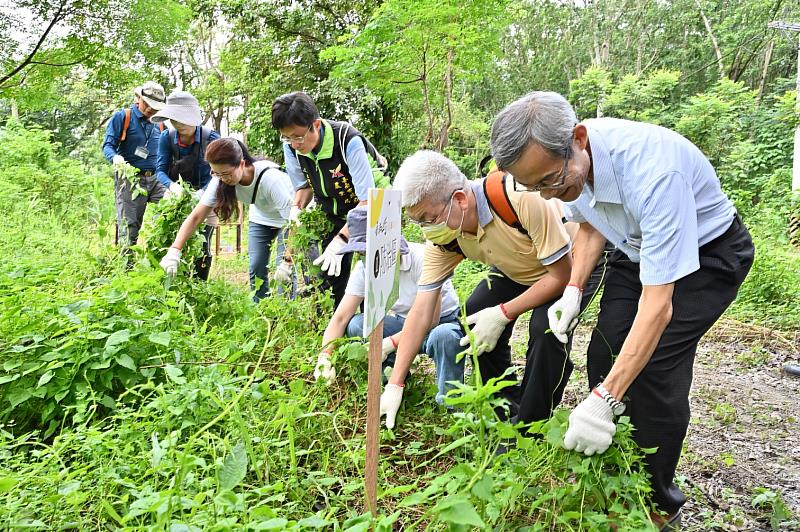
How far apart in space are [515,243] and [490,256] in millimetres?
120

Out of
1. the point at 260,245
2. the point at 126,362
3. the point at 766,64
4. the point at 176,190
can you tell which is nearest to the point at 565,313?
the point at 126,362

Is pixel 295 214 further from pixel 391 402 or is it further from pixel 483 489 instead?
pixel 483 489

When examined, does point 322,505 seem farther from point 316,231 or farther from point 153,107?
point 153,107

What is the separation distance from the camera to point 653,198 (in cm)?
157

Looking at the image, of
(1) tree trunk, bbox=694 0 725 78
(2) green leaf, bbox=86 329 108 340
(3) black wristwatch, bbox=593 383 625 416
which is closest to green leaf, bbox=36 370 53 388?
(2) green leaf, bbox=86 329 108 340

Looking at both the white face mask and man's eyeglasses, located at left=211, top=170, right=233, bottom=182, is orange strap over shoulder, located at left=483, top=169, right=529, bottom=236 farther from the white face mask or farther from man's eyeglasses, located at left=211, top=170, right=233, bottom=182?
man's eyeglasses, located at left=211, top=170, right=233, bottom=182

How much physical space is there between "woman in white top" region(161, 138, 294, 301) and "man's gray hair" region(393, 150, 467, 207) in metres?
1.58

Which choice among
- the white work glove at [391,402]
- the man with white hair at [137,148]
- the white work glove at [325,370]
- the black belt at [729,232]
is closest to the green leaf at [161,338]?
the white work glove at [325,370]

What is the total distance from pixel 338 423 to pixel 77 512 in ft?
3.11

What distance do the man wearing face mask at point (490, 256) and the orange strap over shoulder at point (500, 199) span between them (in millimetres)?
17

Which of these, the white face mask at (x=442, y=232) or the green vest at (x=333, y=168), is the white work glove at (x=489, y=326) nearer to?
the white face mask at (x=442, y=232)

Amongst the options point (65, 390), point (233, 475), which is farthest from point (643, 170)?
point (65, 390)

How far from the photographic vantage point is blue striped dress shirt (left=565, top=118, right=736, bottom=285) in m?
1.55

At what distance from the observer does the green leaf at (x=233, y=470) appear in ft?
4.71
